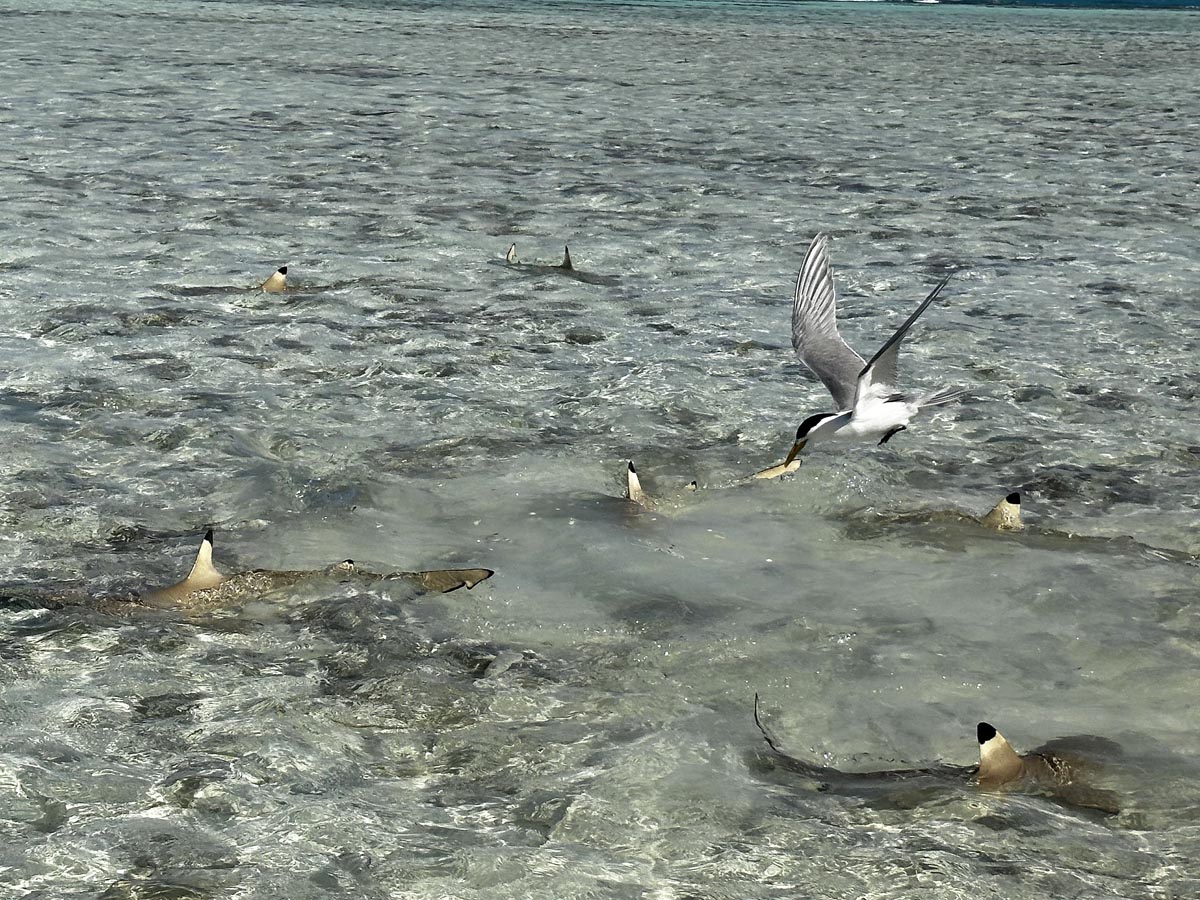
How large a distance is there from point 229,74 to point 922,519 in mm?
20198

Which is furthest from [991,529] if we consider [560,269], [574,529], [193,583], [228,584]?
[560,269]

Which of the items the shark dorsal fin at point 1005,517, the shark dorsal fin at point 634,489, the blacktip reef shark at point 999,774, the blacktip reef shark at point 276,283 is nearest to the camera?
the blacktip reef shark at point 999,774

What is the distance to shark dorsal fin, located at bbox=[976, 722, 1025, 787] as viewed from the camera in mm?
4531

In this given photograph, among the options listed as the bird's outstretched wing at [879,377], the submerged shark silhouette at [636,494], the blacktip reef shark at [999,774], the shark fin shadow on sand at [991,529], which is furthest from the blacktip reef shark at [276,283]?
the blacktip reef shark at [999,774]

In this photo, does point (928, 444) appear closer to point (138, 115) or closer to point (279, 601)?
point (279, 601)

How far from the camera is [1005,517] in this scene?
6.57 metres

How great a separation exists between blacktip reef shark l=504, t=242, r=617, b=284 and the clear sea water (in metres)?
Answer: 0.21

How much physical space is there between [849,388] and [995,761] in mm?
1903

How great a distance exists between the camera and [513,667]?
5.26 metres

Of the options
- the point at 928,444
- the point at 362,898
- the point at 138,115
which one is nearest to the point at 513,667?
the point at 362,898

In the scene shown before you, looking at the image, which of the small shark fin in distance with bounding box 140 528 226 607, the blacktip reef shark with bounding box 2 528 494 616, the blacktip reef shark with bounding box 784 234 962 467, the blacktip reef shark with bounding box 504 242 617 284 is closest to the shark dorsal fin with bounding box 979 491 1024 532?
the blacktip reef shark with bounding box 784 234 962 467

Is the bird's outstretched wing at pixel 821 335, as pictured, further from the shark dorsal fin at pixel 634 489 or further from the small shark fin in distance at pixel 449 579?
the small shark fin in distance at pixel 449 579

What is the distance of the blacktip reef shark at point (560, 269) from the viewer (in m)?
11.1

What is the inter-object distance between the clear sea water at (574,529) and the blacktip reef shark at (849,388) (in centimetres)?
68
